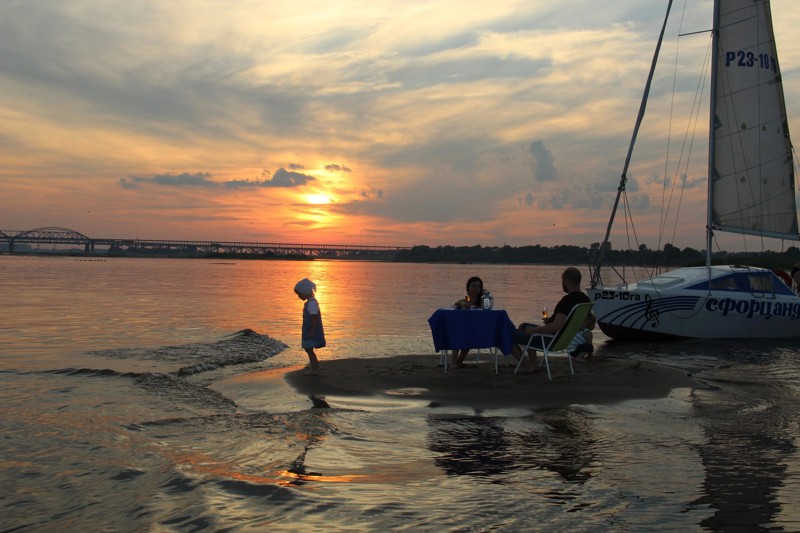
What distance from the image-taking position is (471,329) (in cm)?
965

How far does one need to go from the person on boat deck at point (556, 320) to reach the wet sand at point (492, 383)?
24 centimetres

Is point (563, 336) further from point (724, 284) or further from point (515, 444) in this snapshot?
point (724, 284)

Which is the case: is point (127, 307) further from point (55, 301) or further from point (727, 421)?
point (727, 421)

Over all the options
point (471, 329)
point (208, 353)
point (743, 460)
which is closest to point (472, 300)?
point (471, 329)

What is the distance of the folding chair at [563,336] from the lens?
30.2 ft

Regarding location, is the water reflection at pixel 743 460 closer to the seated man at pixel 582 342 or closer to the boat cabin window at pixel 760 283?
the seated man at pixel 582 342

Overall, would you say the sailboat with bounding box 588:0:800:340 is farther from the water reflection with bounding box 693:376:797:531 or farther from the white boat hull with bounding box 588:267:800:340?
the water reflection with bounding box 693:376:797:531

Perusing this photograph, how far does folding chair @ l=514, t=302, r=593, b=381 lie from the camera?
9195mm

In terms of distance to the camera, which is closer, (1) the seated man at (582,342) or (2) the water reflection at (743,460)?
(2) the water reflection at (743,460)

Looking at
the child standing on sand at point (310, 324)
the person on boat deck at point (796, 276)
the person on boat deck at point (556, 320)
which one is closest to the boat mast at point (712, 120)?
the person on boat deck at point (796, 276)

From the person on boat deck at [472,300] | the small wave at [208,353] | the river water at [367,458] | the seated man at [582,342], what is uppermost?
the person on boat deck at [472,300]

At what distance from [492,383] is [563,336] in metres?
1.14

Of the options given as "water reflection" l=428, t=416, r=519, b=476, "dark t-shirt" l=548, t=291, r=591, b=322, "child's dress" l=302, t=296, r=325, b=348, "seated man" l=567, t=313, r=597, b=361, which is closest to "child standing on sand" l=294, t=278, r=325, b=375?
"child's dress" l=302, t=296, r=325, b=348

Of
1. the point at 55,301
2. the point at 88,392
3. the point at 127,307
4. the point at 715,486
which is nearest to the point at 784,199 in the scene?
the point at 715,486
